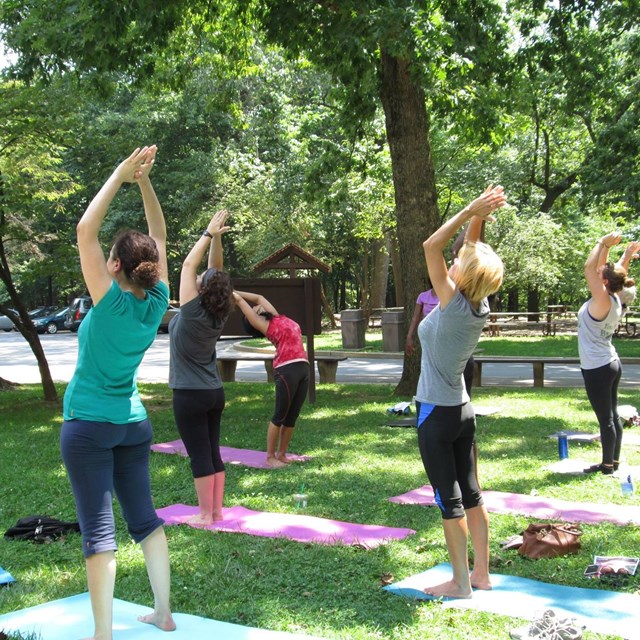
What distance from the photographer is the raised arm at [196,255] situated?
563 centimetres

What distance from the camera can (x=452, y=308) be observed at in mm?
4180

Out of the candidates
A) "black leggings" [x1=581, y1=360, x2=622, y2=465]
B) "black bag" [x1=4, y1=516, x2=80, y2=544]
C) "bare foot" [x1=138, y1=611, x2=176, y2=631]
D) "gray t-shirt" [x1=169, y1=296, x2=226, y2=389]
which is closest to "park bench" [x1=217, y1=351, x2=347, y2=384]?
"black leggings" [x1=581, y1=360, x2=622, y2=465]

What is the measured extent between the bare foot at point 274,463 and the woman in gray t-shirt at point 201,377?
6.51ft

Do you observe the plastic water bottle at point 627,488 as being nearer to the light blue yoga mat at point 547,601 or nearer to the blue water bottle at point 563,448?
the blue water bottle at point 563,448

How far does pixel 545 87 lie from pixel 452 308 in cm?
Answer: 1817

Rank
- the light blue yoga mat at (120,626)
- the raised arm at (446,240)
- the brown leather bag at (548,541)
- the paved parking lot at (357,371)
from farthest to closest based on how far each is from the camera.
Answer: the paved parking lot at (357,371) → the brown leather bag at (548,541) → the raised arm at (446,240) → the light blue yoga mat at (120,626)

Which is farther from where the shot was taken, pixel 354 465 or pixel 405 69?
pixel 405 69

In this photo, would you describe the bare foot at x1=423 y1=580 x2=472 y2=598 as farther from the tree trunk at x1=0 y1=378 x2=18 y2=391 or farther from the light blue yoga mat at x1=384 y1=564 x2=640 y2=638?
the tree trunk at x1=0 y1=378 x2=18 y2=391

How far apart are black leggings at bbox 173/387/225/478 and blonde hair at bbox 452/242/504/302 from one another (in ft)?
7.87

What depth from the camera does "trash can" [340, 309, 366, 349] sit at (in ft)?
81.3

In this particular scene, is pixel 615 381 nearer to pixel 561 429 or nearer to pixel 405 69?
pixel 561 429

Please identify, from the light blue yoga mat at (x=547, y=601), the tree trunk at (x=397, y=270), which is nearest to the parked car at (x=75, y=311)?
the tree trunk at (x=397, y=270)

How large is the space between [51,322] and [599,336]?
1566 inches

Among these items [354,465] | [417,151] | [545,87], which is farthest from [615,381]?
[545,87]
